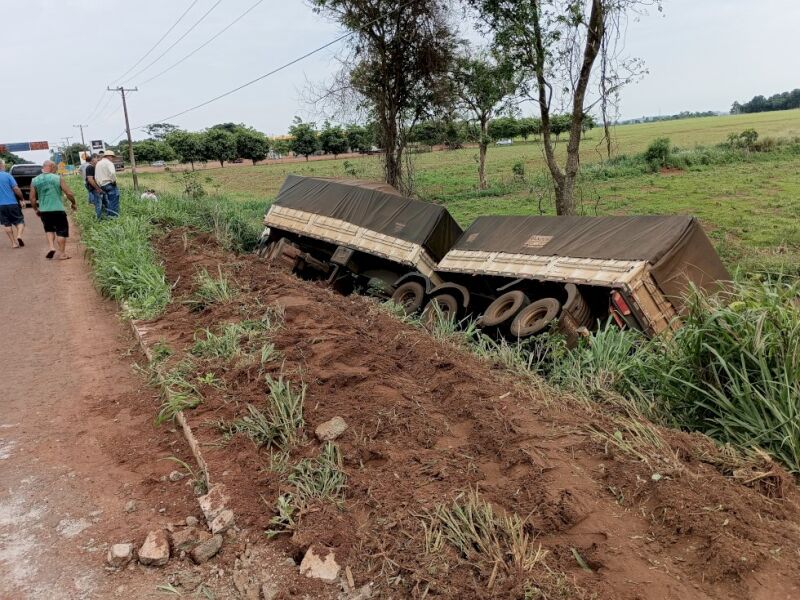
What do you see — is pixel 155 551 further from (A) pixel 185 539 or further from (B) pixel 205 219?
(B) pixel 205 219

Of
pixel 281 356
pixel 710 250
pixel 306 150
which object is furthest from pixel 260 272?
pixel 306 150

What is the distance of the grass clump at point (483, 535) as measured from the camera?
2.70 meters

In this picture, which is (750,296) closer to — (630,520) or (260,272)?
(630,520)

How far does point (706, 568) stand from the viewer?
2.68 m

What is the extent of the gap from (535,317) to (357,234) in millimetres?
4891

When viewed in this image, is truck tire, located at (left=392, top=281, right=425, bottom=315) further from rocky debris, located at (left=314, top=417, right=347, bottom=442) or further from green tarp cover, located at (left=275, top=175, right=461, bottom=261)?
rocky debris, located at (left=314, top=417, right=347, bottom=442)

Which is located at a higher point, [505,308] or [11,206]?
[11,206]

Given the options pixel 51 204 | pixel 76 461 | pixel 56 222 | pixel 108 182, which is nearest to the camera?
pixel 76 461

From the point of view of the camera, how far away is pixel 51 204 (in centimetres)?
1064

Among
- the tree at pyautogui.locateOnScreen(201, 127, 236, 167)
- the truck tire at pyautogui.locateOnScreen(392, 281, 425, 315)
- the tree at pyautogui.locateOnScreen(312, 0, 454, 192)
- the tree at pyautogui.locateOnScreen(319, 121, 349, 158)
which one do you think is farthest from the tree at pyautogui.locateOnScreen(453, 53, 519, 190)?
the tree at pyautogui.locateOnScreen(201, 127, 236, 167)

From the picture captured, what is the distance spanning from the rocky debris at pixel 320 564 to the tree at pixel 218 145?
74277 millimetres

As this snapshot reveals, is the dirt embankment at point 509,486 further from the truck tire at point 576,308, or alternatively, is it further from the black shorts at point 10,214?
the black shorts at point 10,214

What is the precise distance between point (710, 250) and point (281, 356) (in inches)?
261

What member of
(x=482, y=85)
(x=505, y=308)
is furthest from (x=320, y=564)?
(x=482, y=85)
